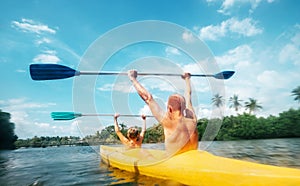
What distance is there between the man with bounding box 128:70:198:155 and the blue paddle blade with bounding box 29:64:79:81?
285 cm

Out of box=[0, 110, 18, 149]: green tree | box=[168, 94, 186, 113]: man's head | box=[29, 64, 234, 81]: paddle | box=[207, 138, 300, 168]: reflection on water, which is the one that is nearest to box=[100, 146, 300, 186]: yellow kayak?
box=[168, 94, 186, 113]: man's head

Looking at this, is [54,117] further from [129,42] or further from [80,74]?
[129,42]

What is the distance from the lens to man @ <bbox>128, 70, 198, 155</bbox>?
435 cm

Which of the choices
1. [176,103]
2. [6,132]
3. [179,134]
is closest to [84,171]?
[179,134]

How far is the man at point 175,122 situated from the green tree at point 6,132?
137ft

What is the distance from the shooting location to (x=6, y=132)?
40750 millimetres

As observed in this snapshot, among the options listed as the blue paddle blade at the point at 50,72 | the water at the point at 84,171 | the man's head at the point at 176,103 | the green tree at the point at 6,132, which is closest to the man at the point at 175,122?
the man's head at the point at 176,103

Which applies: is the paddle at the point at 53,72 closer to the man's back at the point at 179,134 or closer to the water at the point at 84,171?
the man's back at the point at 179,134

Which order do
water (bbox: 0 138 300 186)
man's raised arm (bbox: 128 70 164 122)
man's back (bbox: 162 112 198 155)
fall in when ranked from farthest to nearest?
water (bbox: 0 138 300 186) < man's back (bbox: 162 112 198 155) < man's raised arm (bbox: 128 70 164 122)

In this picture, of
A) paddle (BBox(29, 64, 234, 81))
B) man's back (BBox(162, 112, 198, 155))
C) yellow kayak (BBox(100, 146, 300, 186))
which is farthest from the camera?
paddle (BBox(29, 64, 234, 81))

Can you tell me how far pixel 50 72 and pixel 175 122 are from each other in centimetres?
398

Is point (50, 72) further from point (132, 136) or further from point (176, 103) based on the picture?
point (176, 103)

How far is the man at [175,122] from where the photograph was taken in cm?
435

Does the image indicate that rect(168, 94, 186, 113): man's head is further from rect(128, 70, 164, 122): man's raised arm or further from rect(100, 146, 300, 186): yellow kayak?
rect(100, 146, 300, 186): yellow kayak
